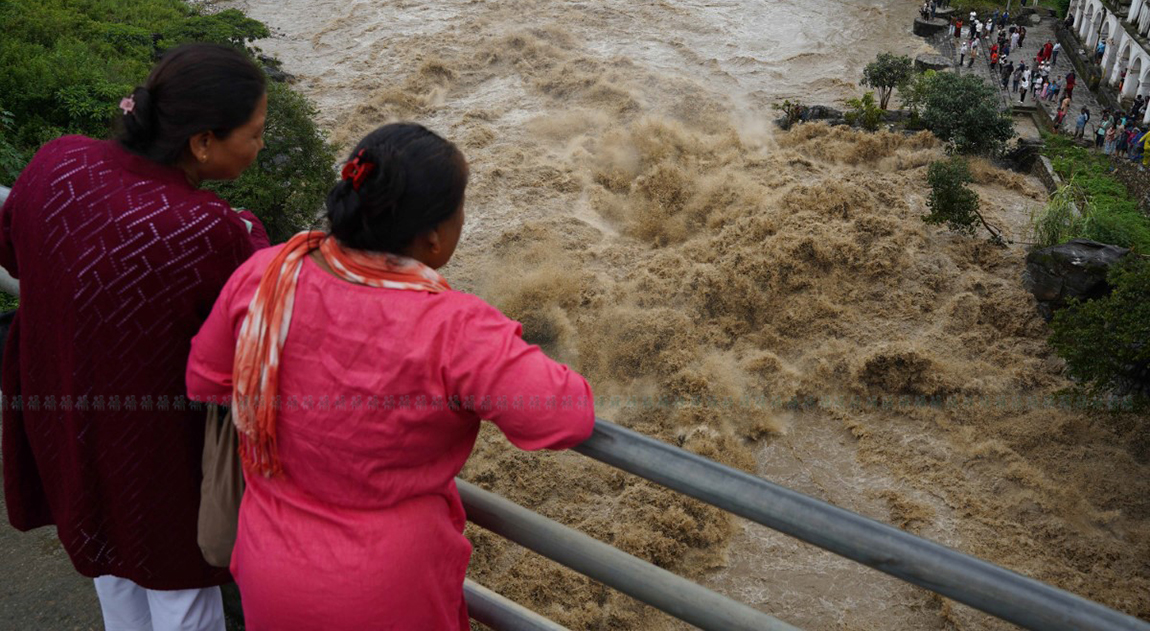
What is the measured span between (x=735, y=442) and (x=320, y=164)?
5597mm

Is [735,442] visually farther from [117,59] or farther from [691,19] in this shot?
[691,19]

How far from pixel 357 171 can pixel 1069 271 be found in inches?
428

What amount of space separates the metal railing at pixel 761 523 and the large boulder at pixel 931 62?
18785mm

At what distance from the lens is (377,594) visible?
1.42m

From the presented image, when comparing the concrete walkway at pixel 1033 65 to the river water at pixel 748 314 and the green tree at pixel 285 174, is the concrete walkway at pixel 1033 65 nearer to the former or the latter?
the river water at pixel 748 314

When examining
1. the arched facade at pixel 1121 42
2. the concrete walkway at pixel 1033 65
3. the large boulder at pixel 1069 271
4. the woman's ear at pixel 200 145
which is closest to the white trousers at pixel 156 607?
the woman's ear at pixel 200 145

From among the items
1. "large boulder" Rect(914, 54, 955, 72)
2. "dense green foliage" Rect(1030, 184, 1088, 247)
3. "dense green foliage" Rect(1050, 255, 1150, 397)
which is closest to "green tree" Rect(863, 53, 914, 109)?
"large boulder" Rect(914, 54, 955, 72)

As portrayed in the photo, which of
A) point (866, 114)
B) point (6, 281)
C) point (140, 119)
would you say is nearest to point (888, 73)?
point (866, 114)

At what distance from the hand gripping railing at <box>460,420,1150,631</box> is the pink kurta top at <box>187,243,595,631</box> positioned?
0.40ft

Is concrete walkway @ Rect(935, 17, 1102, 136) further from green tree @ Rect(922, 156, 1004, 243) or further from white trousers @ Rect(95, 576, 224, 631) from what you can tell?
white trousers @ Rect(95, 576, 224, 631)

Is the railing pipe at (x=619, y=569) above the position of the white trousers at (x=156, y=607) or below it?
above

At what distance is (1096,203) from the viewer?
14891 mm

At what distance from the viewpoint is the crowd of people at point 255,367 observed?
1377mm

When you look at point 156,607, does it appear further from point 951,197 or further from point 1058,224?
point 1058,224
